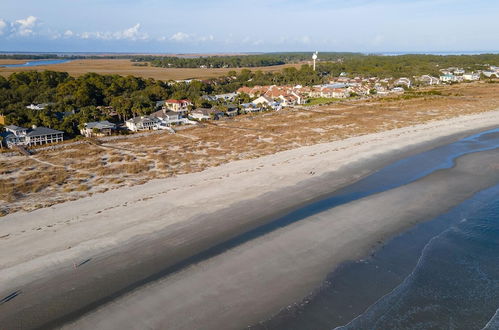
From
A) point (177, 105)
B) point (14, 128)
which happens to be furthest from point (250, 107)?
point (14, 128)

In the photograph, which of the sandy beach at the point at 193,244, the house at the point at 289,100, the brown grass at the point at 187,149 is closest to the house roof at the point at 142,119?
the brown grass at the point at 187,149

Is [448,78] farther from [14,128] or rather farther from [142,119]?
[14,128]

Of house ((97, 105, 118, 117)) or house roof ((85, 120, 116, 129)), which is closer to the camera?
house roof ((85, 120, 116, 129))

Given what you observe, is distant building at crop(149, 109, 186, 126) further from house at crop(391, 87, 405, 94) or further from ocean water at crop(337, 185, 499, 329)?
house at crop(391, 87, 405, 94)

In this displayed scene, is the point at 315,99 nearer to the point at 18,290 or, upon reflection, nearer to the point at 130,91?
the point at 130,91

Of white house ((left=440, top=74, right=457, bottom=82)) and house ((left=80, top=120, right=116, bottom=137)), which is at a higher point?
white house ((left=440, top=74, right=457, bottom=82))

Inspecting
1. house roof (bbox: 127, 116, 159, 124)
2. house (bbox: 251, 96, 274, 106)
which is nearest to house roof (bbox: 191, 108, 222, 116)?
house roof (bbox: 127, 116, 159, 124)

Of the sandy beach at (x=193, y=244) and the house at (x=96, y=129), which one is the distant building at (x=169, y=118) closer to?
the house at (x=96, y=129)
